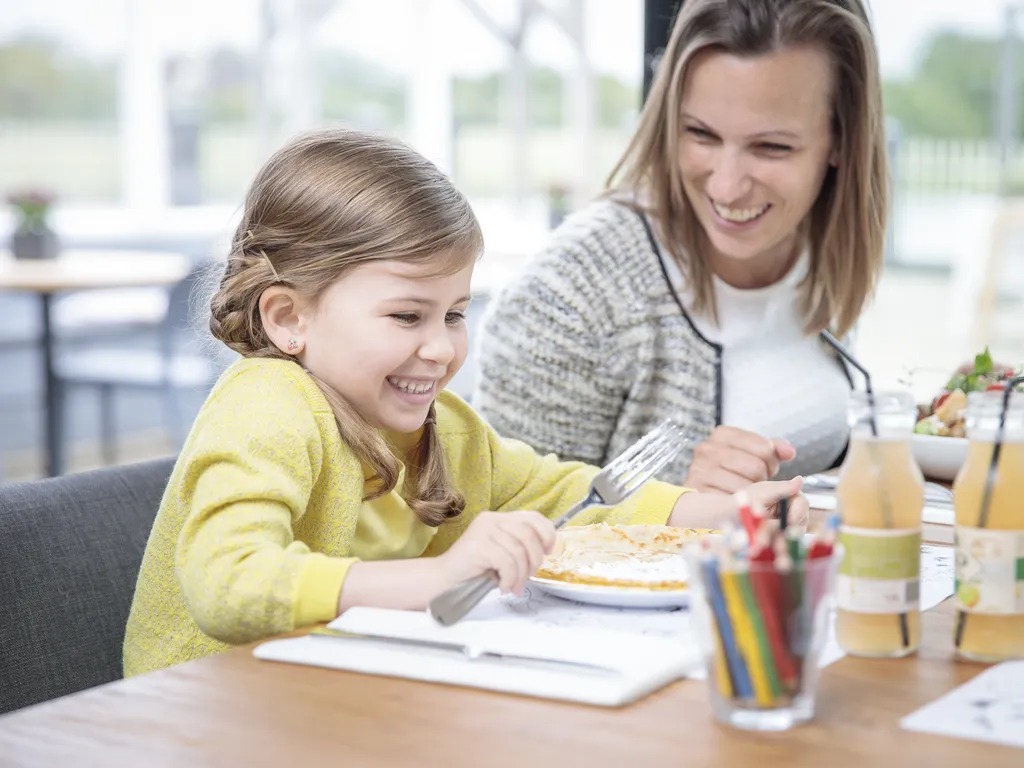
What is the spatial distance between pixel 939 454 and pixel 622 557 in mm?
655

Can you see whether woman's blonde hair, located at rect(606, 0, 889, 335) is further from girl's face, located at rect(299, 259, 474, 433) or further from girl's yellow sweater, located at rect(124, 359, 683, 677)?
girl's face, located at rect(299, 259, 474, 433)

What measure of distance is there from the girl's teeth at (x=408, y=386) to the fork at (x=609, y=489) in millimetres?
206

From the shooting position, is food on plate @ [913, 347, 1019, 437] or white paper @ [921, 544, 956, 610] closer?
white paper @ [921, 544, 956, 610]

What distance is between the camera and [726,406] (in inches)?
77.3

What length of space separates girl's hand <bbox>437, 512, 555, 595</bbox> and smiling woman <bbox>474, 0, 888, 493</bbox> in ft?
2.78

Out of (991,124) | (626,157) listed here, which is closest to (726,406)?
(626,157)

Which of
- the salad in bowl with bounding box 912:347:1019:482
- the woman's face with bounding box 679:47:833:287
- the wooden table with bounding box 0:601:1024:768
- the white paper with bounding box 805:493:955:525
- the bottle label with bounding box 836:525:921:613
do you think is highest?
the woman's face with bounding box 679:47:833:287

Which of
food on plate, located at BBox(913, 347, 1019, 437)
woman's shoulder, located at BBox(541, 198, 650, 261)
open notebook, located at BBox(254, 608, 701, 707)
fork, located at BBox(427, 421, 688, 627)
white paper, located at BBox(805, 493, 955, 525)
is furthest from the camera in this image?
woman's shoulder, located at BBox(541, 198, 650, 261)

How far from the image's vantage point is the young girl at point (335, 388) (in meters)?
1.17

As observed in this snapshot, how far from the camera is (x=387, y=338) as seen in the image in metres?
1.31

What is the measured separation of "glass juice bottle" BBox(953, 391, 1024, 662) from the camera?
2.94ft

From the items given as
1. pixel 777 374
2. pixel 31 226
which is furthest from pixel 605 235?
pixel 31 226

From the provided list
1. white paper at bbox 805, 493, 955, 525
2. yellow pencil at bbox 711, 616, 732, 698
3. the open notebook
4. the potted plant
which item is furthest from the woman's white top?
the potted plant

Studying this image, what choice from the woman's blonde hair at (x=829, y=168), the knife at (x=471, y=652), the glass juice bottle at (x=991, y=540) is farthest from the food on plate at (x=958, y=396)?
the knife at (x=471, y=652)
